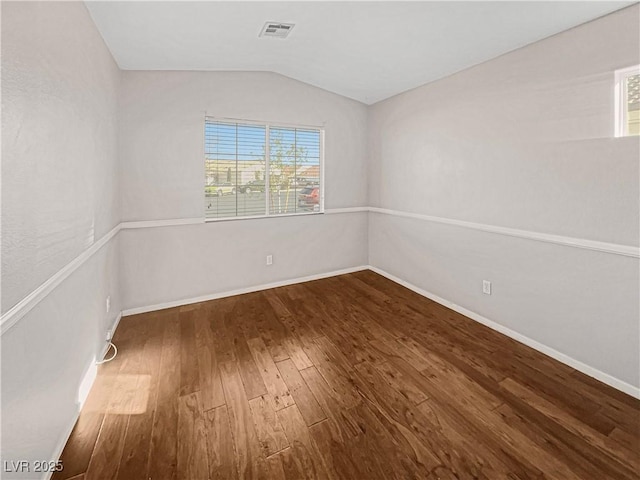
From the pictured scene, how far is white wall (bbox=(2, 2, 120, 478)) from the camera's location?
3.57 feet

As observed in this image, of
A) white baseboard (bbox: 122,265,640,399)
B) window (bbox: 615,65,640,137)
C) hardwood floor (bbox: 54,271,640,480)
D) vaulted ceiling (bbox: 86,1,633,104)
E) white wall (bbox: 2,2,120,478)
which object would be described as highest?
vaulted ceiling (bbox: 86,1,633,104)

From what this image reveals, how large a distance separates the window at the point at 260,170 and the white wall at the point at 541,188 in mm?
1376

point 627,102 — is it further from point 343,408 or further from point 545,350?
point 343,408

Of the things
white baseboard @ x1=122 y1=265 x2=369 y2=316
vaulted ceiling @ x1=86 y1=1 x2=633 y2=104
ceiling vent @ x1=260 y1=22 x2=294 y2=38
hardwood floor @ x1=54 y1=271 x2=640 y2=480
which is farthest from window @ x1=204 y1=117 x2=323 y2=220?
hardwood floor @ x1=54 y1=271 x2=640 y2=480

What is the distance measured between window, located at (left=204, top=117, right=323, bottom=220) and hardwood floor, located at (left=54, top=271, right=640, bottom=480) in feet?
4.77

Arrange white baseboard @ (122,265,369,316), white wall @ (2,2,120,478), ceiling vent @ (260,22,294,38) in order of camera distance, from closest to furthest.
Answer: white wall @ (2,2,120,478), ceiling vent @ (260,22,294,38), white baseboard @ (122,265,369,316)

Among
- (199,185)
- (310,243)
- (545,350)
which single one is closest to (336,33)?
(199,185)

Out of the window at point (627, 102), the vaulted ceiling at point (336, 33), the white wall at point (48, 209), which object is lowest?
the white wall at point (48, 209)

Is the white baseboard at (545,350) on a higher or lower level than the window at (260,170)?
lower

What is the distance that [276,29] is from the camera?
2506mm

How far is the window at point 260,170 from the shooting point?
3439 mm

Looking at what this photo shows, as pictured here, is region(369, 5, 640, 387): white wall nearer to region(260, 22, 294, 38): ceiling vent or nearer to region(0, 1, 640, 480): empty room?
region(0, 1, 640, 480): empty room

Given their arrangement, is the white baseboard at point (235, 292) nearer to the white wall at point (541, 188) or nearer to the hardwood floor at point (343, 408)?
the hardwood floor at point (343, 408)

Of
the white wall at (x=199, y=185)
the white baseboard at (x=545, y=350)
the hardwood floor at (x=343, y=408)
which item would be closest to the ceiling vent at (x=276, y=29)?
the white wall at (x=199, y=185)
